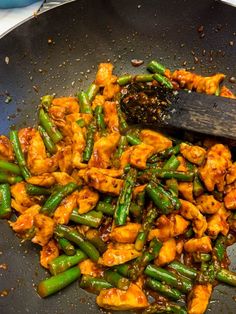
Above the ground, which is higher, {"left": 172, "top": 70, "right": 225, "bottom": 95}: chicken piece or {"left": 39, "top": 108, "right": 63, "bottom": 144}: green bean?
{"left": 39, "top": 108, "right": 63, "bottom": 144}: green bean

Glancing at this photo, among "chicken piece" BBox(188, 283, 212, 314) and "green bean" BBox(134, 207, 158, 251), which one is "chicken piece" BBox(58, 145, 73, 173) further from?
"chicken piece" BBox(188, 283, 212, 314)

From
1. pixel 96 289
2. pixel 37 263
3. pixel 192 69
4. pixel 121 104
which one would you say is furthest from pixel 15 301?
pixel 192 69

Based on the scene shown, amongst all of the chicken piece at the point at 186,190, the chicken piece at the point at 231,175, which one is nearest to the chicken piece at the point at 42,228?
the chicken piece at the point at 186,190

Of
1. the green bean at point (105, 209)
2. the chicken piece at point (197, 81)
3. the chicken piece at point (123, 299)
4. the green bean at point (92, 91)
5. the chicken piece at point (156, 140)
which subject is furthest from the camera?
the green bean at point (92, 91)

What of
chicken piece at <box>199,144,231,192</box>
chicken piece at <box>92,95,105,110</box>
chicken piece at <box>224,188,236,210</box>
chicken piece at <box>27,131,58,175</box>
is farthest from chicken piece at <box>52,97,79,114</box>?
chicken piece at <box>224,188,236,210</box>

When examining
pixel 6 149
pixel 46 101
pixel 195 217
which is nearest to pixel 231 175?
pixel 195 217

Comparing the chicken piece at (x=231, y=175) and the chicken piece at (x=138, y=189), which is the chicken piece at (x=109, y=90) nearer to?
the chicken piece at (x=138, y=189)

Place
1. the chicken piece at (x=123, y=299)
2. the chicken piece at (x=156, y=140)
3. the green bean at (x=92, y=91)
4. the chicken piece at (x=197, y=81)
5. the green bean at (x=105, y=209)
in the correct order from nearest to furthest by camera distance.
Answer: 1. the chicken piece at (x=123, y=299)
2. the green bean at (x=105, y=209)
3. the chicken piece at (x=156, y=140)
4. the chicken piece at (x=197, y=81)
5. the green bean at (x=92, y=91)
